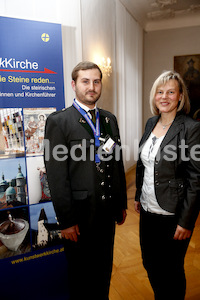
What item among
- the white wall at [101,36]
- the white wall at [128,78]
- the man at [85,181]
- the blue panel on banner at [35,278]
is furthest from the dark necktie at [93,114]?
the white wall at [128,78]

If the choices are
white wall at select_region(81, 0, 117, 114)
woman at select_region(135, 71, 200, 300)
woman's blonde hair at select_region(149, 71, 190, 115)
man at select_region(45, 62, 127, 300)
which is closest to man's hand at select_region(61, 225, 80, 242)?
man at select_region(45, 62, 127, 300)

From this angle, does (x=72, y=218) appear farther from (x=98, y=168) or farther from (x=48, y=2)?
(x=48, y=2)

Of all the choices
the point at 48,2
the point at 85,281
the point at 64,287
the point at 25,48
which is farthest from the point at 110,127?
the point at 64,287

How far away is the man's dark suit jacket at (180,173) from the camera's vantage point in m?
1.62

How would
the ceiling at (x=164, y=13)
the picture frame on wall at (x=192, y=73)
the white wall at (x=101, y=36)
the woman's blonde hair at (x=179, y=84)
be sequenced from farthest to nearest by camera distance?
1. the picture frame on wall at (x=192, y=73)
2. the ceiling at (x=164, y=13)
3. the white wall at (x=101, y=36)
4. the woman's blonde hair at (x=179, y=84)

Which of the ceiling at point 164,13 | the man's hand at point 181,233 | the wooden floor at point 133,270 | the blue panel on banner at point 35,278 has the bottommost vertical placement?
the wooden floor at point 133,270

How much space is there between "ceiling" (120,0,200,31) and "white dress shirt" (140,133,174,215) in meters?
5.60

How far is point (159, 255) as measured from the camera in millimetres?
1821

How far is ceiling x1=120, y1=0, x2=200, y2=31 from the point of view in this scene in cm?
653

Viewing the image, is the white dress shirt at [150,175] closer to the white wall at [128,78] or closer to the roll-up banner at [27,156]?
the roll-up banner at [27,156]

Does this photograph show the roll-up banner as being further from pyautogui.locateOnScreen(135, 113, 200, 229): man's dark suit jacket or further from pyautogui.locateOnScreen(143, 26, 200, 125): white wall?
pyautogui.locateOnScreen(143, 26, 200, 125): white wall

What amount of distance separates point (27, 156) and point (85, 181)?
0.74 meters

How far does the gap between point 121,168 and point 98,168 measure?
1.00 ft

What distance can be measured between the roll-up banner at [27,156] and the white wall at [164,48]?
23.0 feet
